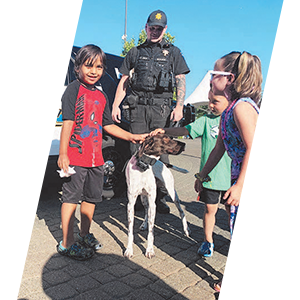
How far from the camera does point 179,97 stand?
4.27 m

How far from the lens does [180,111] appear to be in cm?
418

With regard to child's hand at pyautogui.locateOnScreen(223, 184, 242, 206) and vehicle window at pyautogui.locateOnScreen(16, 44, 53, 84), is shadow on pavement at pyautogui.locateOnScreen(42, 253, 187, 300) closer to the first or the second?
child's hand at pyautogui.locateOnScreen(223, 184, 242, 206)

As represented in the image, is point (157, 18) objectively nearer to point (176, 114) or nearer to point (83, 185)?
point (176, 114)

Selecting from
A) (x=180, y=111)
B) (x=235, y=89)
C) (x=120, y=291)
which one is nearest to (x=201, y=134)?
(x=180, y=111)

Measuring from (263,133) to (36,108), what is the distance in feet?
12.2

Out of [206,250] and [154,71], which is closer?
[206,250]

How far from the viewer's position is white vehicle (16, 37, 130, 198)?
430 centimetres

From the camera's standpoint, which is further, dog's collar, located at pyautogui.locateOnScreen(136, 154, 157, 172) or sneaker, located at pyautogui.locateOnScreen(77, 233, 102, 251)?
sneaker, located at pyautogui.locateOnScreen(77, 233, 102, 251)

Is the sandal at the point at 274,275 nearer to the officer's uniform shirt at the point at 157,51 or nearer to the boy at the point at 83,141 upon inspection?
the boy at the point at 83,141

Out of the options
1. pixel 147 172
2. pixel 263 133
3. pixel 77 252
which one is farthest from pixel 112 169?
pixel 263 133

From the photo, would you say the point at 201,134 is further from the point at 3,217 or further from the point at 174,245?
the point at 3,217

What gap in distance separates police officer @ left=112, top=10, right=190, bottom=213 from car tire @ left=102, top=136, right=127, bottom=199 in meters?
0.70

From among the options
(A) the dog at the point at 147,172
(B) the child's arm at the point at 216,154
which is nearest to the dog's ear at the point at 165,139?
(A) the dog at the point at 147,172

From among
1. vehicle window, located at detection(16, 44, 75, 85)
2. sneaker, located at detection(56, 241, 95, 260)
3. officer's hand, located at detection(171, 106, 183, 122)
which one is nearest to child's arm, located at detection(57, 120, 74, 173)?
sneaker, located at detection(56, 241, 95, 260)
